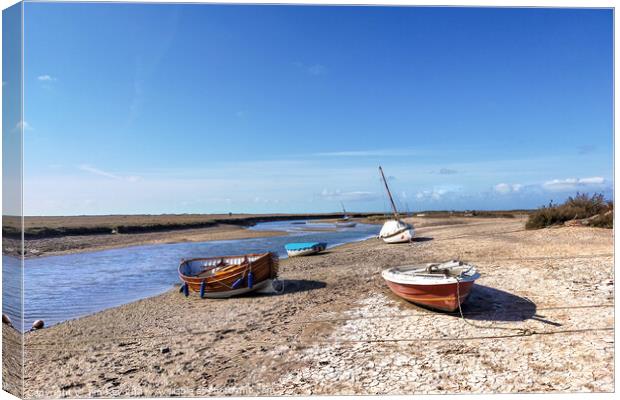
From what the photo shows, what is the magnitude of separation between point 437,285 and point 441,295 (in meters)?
0.28

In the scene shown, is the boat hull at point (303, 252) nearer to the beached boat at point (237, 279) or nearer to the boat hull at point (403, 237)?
the boat hull at point (403, 237)

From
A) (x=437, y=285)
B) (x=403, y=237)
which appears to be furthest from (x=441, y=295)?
(x=403, y=237)

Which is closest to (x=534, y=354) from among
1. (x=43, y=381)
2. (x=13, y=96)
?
(x=43, y=381)

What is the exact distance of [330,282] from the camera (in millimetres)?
12297

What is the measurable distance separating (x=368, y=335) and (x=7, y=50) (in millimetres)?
7555

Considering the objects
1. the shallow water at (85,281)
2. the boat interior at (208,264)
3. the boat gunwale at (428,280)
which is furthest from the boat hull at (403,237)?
the boat gunwale at (428,280)

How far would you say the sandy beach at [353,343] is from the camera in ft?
18.3

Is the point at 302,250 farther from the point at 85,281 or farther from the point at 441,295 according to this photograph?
the point at 441,295

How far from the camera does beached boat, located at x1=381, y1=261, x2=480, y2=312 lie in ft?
25.7

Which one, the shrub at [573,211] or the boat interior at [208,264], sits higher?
the shrub at [573,211]

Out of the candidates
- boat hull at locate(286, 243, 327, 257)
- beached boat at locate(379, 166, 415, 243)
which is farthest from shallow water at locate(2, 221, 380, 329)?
beached boat at locate(379, 166, 415, 243)

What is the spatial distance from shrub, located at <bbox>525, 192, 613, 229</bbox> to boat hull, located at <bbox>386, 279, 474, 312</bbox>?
14.0m

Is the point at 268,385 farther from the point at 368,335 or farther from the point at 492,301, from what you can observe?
the point at 492,301

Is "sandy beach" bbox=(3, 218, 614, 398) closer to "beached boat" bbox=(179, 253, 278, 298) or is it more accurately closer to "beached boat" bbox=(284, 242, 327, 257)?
"beached boat" bbox=(179, 253, 278, 298)
